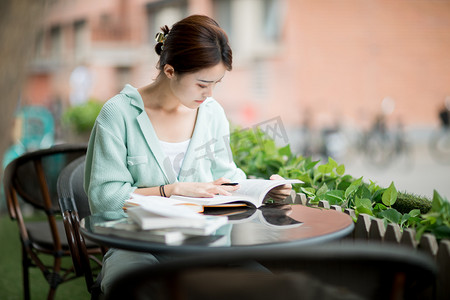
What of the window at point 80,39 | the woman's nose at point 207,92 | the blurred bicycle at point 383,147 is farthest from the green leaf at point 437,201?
the window at point 80,39

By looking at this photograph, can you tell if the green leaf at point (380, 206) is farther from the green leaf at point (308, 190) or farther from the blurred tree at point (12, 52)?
the blurred tree at point (12, 52)

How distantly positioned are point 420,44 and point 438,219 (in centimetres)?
1832

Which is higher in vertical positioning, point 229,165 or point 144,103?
point 144,103

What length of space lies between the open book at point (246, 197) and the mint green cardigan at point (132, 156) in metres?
0.25

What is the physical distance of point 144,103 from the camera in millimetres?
2254

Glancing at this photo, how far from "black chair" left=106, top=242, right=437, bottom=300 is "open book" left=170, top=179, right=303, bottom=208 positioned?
79cm

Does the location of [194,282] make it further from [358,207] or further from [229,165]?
[229,165]

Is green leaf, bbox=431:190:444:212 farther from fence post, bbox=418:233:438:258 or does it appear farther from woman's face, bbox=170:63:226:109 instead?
woman's face, bbox=170:63:226:109

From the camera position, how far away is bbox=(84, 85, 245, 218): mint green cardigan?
203 cm

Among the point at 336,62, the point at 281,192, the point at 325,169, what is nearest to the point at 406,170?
the point at 336,62

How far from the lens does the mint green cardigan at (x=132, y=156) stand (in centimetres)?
203

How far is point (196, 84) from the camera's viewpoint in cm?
216

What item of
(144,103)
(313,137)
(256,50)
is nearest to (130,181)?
(144,103)

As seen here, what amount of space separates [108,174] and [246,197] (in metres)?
0.52
